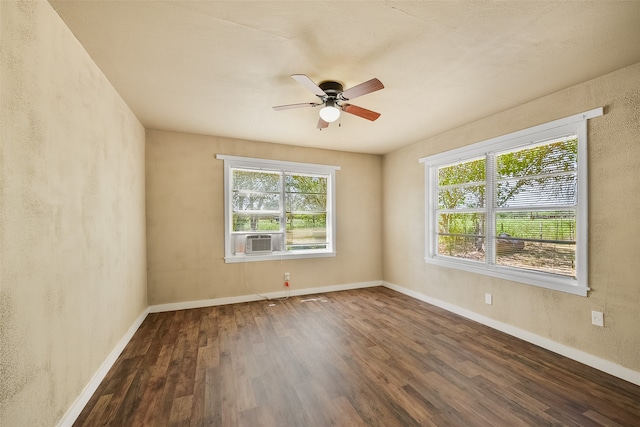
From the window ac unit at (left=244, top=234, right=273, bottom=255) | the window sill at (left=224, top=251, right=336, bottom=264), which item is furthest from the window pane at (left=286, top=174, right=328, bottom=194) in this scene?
the window sill at (left=224, top=251, right=336, bottom=264)

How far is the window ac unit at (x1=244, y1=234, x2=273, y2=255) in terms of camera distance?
13.9 ft

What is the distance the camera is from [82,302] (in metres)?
1.90

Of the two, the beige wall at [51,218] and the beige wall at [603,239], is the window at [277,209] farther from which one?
the beige wall at [603,239]

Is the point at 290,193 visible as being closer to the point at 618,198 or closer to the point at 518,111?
the point at 518,111

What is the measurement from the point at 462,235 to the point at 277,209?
2.85 metres

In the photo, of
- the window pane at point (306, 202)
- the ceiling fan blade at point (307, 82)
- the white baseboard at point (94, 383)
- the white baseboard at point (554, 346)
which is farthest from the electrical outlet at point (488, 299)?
the white baseboard at point (94, 383)

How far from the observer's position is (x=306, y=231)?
476 centimetres

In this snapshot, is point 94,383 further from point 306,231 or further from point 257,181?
point 306,231

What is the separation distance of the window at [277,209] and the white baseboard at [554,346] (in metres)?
2.16

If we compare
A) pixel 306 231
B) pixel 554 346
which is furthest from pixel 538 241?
pixel 306 231

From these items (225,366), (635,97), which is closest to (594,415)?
(635,97)

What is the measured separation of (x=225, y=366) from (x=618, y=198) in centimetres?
371

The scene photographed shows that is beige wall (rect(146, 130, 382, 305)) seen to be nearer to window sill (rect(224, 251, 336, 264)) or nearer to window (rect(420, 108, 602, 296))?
window sill (rect(224, 251, 336, 264))

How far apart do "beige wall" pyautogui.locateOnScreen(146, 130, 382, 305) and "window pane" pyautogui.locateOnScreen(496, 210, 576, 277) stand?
8.59 feet
